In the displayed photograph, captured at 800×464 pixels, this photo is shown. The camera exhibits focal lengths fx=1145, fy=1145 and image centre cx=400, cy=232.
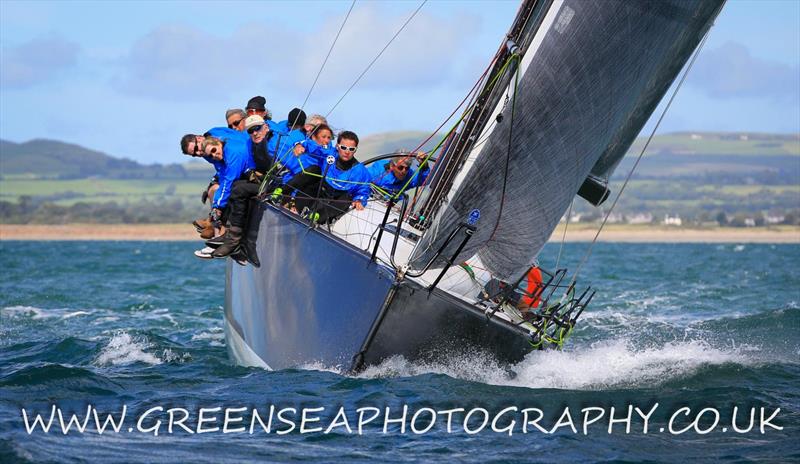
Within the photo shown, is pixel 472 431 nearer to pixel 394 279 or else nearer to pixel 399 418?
pixel 399 418

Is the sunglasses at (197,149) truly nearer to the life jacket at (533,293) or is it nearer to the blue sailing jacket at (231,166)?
the blue sailing jacket at (231,166)

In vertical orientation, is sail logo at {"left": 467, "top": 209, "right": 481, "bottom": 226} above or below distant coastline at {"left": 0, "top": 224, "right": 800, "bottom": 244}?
above

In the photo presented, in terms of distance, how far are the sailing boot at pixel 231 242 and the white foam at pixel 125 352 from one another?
5.41ft

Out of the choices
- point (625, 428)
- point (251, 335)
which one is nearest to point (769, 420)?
point (625, 428)

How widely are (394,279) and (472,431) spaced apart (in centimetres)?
131

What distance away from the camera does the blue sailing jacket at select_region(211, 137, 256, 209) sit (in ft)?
31.3

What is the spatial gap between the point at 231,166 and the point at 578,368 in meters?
3.31

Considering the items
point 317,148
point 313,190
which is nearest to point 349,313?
point 313,190

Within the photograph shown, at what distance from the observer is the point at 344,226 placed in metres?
9.04

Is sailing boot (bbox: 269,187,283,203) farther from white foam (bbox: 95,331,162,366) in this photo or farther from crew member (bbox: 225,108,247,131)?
white foam (bbox: 95,331,162,366)

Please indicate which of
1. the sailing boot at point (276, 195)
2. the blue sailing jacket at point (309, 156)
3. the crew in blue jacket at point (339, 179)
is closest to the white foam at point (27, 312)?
the sailing boot at point (276, 195)

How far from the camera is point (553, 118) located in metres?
7.80

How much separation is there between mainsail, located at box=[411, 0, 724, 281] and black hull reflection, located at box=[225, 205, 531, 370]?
363 mm

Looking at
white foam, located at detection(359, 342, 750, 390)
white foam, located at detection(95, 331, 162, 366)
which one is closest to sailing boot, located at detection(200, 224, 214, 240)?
white foam, located at detection(95, 331, 162, 366)
